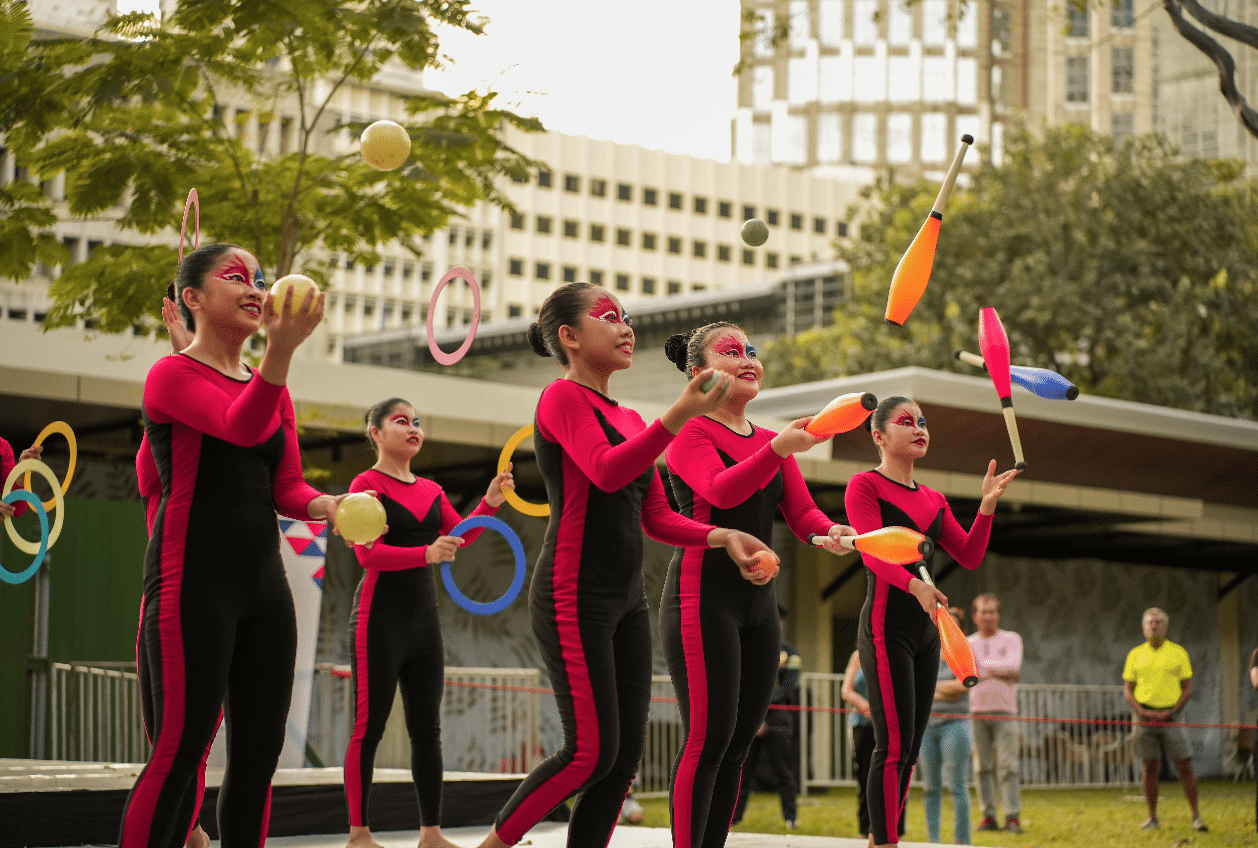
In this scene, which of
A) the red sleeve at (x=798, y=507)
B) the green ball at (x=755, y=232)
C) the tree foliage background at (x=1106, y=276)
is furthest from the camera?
the tree foliage background at (x=1106, y=276)

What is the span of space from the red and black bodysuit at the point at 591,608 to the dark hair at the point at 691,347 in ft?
2.85

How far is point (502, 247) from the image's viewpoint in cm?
10106

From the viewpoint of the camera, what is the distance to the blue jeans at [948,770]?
35.4 feet

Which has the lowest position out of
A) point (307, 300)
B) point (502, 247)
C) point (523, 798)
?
point (523, 798)

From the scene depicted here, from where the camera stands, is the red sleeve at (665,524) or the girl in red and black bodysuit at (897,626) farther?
the girl in red and black bodysuit at (897,626)

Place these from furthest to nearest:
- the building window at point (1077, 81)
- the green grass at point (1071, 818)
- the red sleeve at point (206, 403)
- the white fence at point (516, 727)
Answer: the building window at point (1077, 81) → the green grass at point (1071, 818) → the white fence at point (516, 727) → the red sleeve at point (206, 403)

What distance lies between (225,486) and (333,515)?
1.00 feet

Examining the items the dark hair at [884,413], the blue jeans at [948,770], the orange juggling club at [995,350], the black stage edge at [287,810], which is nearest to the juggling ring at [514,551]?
the black stage edge at [287,810]

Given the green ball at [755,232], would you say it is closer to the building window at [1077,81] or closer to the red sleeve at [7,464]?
the red sleeve at [7,464]

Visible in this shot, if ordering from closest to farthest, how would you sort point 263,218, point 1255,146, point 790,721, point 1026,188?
point 263,218 → point 790,721 → point 1026,188 → point 1255,146

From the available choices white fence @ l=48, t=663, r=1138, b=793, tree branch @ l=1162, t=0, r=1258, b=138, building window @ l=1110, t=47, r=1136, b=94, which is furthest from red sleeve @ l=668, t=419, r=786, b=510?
building window @ l=1110, t=47, r=1136, b=94

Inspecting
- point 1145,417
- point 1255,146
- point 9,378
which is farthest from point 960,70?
point 9,378

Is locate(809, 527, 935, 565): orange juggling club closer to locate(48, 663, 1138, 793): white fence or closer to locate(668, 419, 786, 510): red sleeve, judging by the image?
locate(668, 419, 786, 510): red sleeve

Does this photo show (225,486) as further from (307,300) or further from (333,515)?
(307,300)
